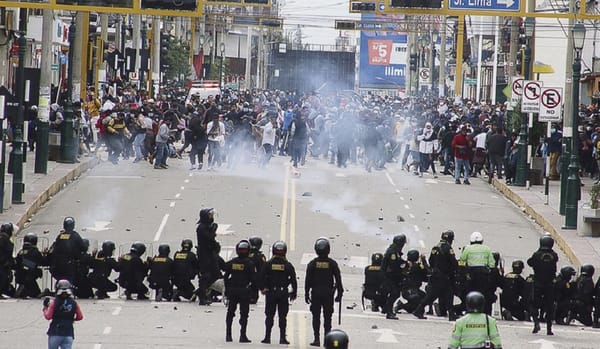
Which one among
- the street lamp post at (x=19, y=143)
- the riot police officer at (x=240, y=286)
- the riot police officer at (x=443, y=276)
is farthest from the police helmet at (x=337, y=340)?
the street lamp post at (x=19, y=143)

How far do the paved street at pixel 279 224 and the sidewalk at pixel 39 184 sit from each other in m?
0.30

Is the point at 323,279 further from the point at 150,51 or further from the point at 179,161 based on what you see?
the point at 150,51

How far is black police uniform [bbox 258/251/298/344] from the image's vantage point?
1861 cm

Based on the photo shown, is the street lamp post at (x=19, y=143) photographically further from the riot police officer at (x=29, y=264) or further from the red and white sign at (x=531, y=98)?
the red and white sign at (x=531, y=98)

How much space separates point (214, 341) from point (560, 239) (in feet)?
41.8

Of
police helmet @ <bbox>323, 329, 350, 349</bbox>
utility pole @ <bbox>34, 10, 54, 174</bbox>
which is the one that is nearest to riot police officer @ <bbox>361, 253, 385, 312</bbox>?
police helmet @ <bbox>323, 329, 350, 349</bbox>

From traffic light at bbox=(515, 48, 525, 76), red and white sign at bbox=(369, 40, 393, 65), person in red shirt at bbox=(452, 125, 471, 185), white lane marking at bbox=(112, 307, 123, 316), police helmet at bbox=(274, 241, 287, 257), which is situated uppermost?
red and white sign at bbox=(369, 40, 393, 65)

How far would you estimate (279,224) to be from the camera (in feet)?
101

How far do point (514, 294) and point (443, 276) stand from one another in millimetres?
1185

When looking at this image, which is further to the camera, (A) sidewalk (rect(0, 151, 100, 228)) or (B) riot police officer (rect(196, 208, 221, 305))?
(A) sidewalk (rect(0, 151, 100, 228))

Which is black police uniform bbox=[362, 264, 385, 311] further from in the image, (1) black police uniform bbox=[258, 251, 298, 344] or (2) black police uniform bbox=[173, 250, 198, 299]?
(1) black police uniform bbox=[258, 251, 298, 344]

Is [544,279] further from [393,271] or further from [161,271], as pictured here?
[161,271]

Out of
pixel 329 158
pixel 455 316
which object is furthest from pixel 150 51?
pixel 455 316

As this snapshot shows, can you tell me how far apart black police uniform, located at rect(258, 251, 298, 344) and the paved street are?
1.31ft
